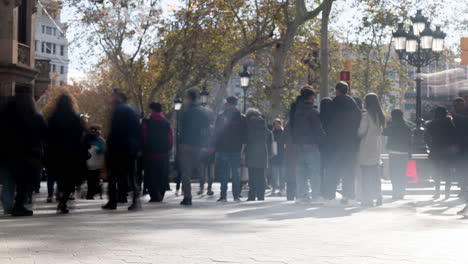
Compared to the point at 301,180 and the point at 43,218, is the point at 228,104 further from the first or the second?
the point at 43,218

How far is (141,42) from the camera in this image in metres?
37.2

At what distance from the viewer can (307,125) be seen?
13297 millimetres

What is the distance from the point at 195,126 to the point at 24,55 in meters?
19.7

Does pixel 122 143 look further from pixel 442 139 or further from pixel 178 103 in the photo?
pixel 178 103

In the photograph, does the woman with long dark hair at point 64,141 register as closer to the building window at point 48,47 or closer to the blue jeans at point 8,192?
the blue jeans at point 8,192

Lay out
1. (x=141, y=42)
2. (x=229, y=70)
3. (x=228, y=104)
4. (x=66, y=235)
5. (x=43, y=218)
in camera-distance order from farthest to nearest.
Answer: (x=141, y=42) → (x=229, y=70) → (x=228, y=104) → (x=43, y=218) → (x=66, y=235)

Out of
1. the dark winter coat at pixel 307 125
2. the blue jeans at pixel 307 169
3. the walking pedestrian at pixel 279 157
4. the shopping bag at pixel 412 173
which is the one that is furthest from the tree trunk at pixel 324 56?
the dark winter coat at pixel 307 125

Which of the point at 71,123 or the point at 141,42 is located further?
the point at 141,42

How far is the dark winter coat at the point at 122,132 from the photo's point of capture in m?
12.1

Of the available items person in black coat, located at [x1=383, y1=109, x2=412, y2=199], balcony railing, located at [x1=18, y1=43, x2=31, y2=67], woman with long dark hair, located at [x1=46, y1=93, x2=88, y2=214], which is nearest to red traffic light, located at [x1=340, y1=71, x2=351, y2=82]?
person in black coat, located at [x1=383, y1=109, x2=412, y2=199]

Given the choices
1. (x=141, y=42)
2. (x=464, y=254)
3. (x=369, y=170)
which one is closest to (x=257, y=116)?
(x=369, y=170)

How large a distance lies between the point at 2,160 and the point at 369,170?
19.5 ft

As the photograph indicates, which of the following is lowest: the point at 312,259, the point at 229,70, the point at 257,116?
the point at 312,259

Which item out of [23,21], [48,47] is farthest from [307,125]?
[48,47]
